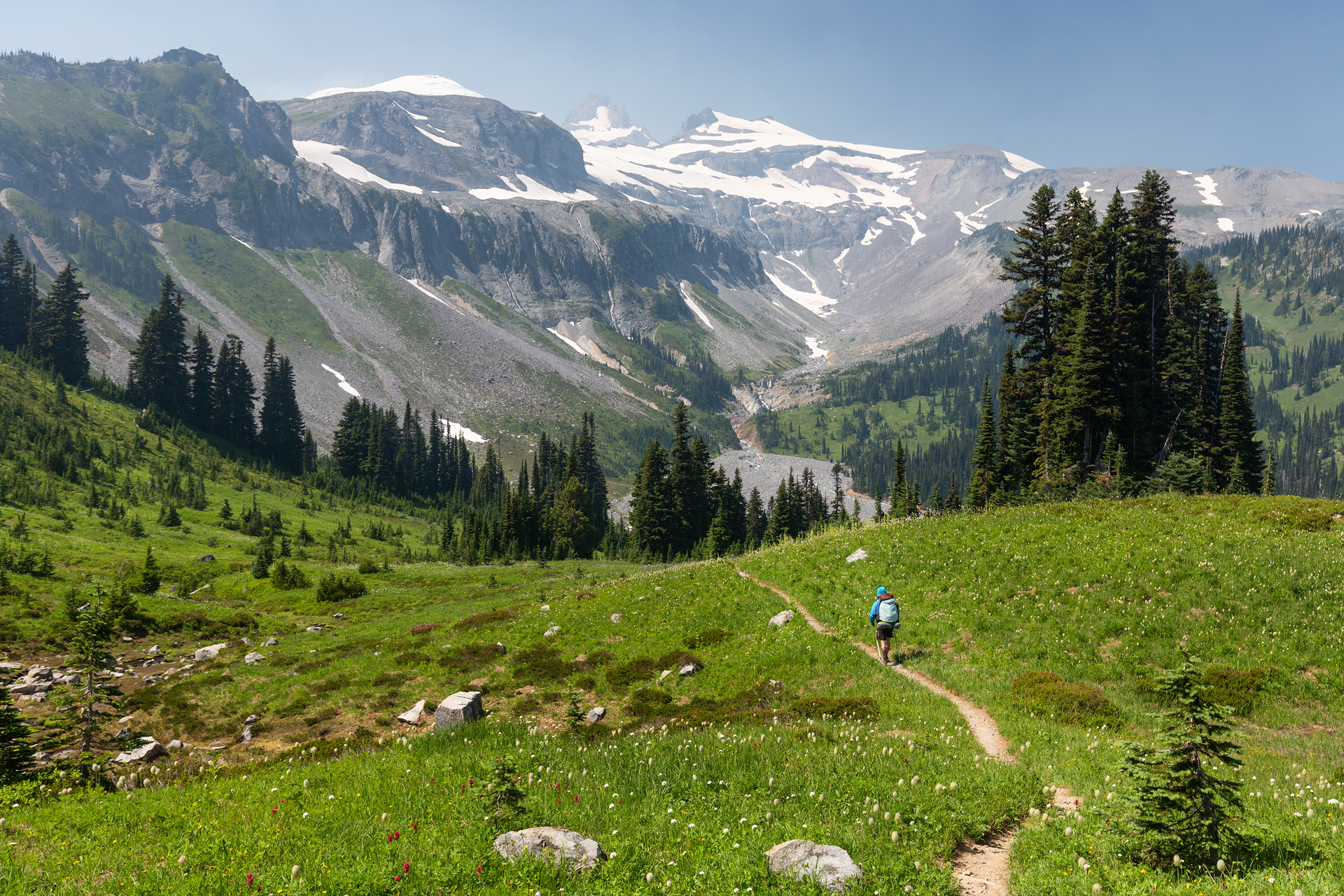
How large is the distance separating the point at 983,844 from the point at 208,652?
129 feet

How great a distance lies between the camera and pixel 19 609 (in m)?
35.4

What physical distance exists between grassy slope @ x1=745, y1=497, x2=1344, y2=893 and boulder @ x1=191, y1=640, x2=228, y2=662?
1191 inches

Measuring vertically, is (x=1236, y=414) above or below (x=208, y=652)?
above

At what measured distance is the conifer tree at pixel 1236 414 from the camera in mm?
60781

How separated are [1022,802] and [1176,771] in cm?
303

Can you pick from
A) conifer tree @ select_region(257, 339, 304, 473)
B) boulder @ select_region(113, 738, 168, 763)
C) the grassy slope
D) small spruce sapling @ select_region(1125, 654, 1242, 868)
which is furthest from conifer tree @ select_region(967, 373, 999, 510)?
conifer tree @ select_region(257, 339, 304, 473)

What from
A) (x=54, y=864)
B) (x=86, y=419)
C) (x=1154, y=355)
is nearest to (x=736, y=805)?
(x=54, y=864)

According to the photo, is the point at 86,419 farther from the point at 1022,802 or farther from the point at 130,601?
the point at 1022,802

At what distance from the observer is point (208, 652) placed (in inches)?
1363

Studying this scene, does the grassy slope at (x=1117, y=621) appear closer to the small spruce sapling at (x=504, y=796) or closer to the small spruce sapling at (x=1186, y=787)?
the small spruce sapling at (x=1186, y=787)

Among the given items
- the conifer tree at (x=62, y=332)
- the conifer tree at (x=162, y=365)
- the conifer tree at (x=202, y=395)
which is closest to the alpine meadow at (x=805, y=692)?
the conifer tree at (x=162, y=365)

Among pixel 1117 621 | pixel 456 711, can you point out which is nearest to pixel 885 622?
pixel 1117 621

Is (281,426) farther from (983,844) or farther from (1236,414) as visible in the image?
(1236,414)

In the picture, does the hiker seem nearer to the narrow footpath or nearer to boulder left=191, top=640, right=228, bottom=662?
the narrow footpath
